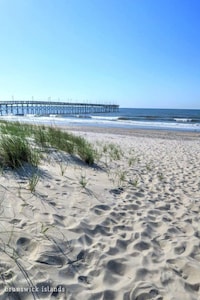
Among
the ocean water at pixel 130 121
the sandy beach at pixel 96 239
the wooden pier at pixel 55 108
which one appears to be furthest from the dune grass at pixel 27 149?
the wooden pier at pixel 55 108

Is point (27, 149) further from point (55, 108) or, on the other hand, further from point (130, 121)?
point (55, 108)

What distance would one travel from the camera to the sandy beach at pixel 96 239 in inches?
90.8

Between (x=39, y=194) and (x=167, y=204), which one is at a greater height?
(x=39, y=194)

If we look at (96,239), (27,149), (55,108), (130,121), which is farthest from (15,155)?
(55,108)

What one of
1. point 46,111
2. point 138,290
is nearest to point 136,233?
point 138,290

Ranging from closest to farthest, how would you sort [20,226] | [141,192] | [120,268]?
[120,268]
[20,226]
[141,192]

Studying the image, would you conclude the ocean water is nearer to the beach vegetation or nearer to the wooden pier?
the beach vegetation

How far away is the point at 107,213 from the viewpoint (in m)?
3.88

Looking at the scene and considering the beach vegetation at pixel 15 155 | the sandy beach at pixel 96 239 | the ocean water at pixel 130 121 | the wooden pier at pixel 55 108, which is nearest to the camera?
the sandy beach at pixel 96 239

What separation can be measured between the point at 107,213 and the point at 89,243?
3.06 ft

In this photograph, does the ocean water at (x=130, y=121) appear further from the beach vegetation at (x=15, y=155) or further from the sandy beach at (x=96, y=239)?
the sandy beach at (x=96, y=239)

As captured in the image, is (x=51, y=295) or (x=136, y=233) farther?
(x=136, y=233)

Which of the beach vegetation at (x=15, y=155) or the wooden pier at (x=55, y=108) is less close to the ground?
the wooden pier at (x=55, y=108)

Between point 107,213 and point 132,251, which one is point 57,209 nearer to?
point 107,213
